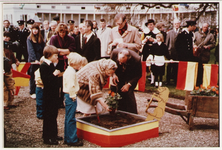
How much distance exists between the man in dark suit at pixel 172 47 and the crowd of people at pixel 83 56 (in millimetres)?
19

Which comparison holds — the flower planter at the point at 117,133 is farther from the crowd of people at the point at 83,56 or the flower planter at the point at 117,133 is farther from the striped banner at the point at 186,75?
the striped banner at the point at 186,75

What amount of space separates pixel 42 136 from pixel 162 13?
2.70m

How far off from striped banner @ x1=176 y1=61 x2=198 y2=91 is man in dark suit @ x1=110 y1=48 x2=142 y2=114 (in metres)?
1.97

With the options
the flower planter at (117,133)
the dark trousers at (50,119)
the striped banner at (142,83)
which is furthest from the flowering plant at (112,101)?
the striped banner at (142,83)

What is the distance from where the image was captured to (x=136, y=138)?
526 cm

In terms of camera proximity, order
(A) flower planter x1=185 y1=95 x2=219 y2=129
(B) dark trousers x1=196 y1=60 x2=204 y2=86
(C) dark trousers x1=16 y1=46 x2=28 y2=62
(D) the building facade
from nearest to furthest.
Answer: (D) the building facade, (A) flower planter x1=185 y1=95 x2=219 y2=129, (C) dark trousers x1=16 y1=46 x2=28 y2=62, (B) dark trousers x1=196 y1=60 x2=204 y2=86

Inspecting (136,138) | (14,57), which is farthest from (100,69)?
(14,57)

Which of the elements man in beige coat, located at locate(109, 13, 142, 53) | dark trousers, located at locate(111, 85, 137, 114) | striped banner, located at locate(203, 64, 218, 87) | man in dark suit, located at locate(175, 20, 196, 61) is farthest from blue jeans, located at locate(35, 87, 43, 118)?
striped banner, located at locate(203, 64, 218, 87)

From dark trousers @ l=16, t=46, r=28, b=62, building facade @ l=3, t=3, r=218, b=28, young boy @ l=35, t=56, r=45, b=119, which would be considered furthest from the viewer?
dark trousers @ l=16, t=46, r=28, b=62

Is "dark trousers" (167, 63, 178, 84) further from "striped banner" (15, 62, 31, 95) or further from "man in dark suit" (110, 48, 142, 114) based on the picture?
"striped banner" (15, 62, 31, 95)

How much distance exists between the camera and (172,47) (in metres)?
7.32

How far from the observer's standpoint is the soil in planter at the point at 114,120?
18.0ft

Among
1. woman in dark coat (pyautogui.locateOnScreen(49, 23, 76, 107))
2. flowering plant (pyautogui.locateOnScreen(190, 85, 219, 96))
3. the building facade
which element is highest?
the building facade

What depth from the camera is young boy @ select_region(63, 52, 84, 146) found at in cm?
493
